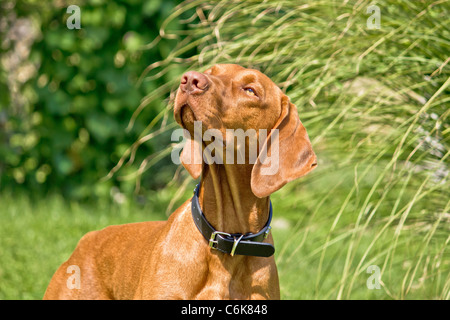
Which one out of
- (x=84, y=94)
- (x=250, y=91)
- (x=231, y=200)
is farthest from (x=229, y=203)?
(x=84, y=94)

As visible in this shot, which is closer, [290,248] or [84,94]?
[290,248]

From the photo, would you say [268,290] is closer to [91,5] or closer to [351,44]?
[351,44]

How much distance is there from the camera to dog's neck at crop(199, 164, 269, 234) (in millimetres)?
2400

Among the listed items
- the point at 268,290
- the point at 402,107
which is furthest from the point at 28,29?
the point at 268,290

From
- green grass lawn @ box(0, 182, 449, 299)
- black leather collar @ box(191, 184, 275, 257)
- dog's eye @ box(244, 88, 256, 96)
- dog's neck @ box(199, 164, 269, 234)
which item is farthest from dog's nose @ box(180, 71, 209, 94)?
green grass lawn @ box(0, 182, 449, 299)

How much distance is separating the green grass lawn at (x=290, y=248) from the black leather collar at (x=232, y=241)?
1.97 feet

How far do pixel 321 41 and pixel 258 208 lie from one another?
1.09 meters

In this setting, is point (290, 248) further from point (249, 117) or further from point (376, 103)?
point (249, 117)

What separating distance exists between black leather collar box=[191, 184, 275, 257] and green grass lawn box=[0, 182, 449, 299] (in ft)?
1.97

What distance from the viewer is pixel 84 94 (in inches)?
198

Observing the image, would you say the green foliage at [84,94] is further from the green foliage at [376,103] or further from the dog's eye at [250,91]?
the dog's eye at [250,91]

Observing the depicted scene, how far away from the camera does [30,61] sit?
5.10 m

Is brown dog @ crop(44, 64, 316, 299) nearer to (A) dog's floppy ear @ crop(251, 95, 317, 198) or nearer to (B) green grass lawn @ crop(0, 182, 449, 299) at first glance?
(A) dog's floppy ear @ crop(251, 95, 317, 198)

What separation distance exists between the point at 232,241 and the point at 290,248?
218 cm
